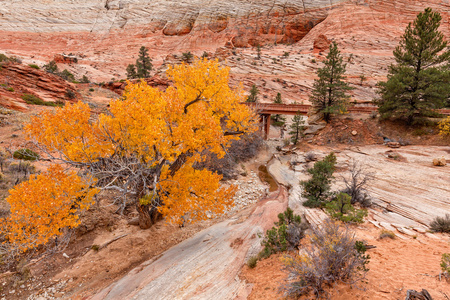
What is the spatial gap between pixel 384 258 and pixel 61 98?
3632 cm

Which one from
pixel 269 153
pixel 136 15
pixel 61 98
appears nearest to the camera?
pixel 61 98

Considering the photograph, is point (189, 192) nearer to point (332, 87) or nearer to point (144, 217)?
point (144, 217)

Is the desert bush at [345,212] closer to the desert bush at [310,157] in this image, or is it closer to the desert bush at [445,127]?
the desert bush at [310,157]

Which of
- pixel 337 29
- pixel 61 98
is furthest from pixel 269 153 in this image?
pixel 337 29

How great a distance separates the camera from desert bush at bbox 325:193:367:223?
27.3 feet

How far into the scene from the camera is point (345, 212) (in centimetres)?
938

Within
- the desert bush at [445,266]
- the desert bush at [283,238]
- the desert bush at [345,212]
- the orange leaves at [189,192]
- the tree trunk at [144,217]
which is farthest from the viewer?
the tree trunk at [144,217]

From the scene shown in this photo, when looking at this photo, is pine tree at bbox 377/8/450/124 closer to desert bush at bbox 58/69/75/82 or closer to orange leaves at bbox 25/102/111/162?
orange leaves at bbox 25/102/111/162

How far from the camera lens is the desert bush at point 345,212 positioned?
327 inches

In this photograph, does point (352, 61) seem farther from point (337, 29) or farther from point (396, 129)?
point (396, 129)

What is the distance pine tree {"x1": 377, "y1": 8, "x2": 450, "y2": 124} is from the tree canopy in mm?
21315

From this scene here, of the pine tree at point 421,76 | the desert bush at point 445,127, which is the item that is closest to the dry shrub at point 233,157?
the pine tree at point 421,76

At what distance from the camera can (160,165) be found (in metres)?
8.72

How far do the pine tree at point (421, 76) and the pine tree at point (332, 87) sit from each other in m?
4.79
